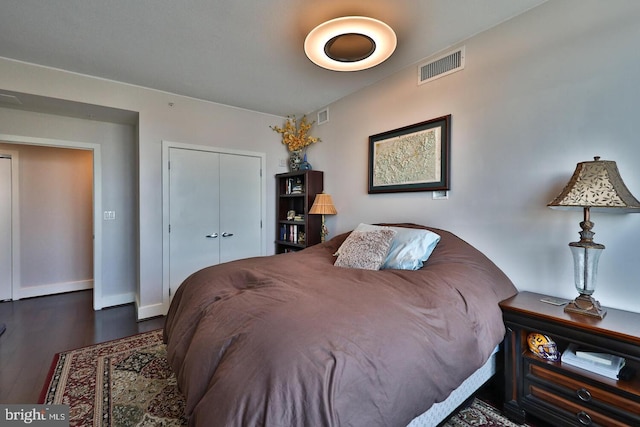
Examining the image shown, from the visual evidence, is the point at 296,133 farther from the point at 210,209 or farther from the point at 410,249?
the point at 410,249

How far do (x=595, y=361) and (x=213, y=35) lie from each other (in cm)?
326

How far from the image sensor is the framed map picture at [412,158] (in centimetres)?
250

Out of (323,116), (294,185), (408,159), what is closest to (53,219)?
(294,185)

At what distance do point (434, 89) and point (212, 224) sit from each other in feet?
9.84

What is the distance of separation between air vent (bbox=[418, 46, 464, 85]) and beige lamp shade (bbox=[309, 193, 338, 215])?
1574 mm

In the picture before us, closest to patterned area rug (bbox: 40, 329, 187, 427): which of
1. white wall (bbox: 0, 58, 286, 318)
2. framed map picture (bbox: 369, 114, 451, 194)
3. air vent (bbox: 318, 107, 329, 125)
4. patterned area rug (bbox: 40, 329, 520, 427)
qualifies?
patterned area rug (bbox: 40, 329, 520, 427)

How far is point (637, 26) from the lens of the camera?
5.27 feet

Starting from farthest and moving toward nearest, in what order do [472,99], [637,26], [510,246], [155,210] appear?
[155,210] → [472,99] → [510,246] → [637,26]

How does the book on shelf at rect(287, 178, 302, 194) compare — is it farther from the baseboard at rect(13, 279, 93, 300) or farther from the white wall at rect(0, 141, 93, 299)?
the baseboard at rect(13, 279, 93, 300)

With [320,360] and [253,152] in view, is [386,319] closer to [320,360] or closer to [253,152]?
[320,360]

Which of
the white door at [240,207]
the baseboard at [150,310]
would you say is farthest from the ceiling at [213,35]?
the baseboard at [150,310]

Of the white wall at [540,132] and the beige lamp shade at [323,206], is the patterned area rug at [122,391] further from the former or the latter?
the beige lamp shade at [323,206]

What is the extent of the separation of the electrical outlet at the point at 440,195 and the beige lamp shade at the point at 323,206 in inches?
49.4

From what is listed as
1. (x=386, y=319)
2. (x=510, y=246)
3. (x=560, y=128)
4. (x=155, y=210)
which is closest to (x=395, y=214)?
(x=510, y=246)
